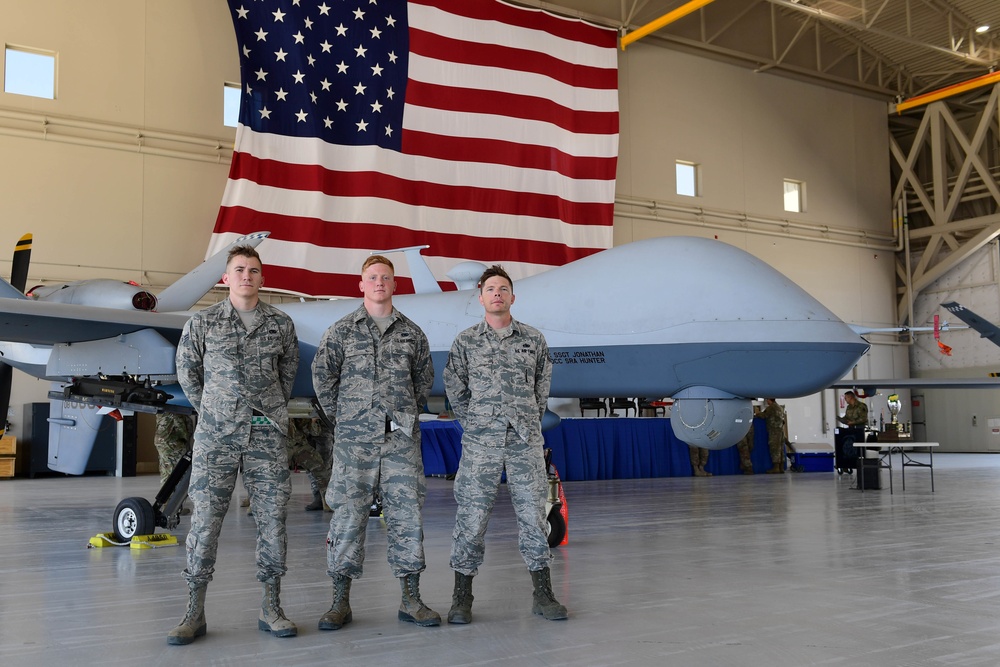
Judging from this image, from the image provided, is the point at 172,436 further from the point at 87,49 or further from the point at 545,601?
the point at 87,49

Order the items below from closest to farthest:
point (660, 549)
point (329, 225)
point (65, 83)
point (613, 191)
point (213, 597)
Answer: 1. point (213, 597)
2. point (660, 549)
3. point (65, 83)
4. point (329, 225)
5. point (613, 191)

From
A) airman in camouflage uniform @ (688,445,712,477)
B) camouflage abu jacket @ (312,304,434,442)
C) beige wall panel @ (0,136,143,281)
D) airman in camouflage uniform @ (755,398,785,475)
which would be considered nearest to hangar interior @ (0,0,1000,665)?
beige wall panel @ (0,136,143,281)

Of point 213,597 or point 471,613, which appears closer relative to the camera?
point 471,613

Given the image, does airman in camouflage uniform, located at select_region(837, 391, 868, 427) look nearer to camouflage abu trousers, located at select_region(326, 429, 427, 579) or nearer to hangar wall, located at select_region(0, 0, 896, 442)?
hangar wall, located at select_region(0, 0, 896, 442)

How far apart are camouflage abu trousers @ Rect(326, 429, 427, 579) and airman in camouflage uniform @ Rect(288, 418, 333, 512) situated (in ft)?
13.5

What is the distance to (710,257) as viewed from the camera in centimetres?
691

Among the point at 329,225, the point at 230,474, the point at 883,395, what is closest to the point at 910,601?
the point at 230,474

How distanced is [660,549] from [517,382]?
105 inches

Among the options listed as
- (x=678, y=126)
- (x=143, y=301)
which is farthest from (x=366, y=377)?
(x=678, y=126)

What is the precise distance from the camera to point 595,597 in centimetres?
455

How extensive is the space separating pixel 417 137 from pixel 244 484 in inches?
607

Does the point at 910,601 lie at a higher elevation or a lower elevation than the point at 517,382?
lower

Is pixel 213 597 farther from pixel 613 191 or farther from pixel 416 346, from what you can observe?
pixel 613 191

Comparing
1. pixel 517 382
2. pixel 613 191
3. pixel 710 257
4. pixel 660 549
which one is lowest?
pixel 660 549
